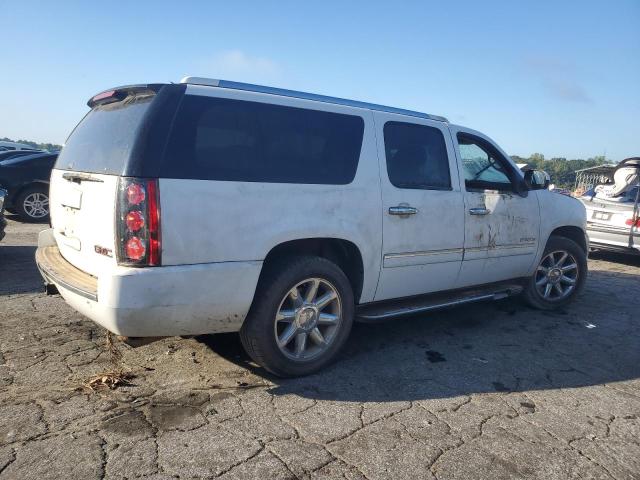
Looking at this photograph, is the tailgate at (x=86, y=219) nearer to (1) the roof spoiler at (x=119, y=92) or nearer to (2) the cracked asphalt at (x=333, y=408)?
(1) the roof spoiler at (x=119, y=92)

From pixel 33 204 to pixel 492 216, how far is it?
9267 mm

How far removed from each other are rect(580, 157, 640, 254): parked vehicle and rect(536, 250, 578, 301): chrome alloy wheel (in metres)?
3.74

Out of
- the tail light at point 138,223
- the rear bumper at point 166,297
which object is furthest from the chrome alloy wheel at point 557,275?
the tail light at point 138,223

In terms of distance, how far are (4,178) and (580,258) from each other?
10164mm

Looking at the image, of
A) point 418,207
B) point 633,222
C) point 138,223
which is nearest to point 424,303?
point 418,207

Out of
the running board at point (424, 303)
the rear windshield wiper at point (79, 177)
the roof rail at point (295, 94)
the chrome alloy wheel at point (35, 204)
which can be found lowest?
the running board at point (424, 303)

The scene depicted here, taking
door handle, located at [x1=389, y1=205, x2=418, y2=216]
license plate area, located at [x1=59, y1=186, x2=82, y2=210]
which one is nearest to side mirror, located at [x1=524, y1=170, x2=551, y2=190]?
door handle, located at [x1=389, y1=205, x2=418, y2=216]

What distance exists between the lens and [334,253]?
3771mm

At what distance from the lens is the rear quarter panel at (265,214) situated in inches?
111

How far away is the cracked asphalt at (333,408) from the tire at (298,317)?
6.8 inches

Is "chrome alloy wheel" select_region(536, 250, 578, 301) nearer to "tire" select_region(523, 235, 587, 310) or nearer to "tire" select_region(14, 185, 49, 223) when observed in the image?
"tire" select_region(523, 235, 587, 310)

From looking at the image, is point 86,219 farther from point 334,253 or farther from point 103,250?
point 334,253

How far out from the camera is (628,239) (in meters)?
8.54

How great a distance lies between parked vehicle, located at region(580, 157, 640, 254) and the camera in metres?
8.52
